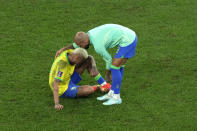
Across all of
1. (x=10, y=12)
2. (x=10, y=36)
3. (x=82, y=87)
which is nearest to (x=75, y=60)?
(x=82, y=87)

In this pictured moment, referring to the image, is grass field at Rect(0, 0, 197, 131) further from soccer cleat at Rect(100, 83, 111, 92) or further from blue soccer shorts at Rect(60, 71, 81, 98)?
soccer cleat at Rect(100, 83, 111, 92)

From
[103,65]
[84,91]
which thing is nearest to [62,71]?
[84,91]

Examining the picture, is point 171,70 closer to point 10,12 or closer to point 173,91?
point 173,91

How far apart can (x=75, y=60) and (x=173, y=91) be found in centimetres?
201

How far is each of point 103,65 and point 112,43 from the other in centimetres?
185

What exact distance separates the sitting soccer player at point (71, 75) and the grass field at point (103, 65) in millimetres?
A: 175

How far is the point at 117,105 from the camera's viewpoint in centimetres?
747

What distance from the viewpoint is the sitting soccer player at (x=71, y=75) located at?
7246 millimetres

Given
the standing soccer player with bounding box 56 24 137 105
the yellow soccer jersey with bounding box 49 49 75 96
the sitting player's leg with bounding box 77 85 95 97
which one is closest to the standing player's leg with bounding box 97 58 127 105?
the standing soccer player with bounding box 56 24 137 105

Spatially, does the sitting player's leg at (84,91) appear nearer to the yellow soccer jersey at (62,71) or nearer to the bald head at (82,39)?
the yellow soccer jersey at (62,71)

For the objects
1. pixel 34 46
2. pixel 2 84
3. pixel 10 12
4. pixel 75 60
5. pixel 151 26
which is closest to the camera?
pixel 75 60

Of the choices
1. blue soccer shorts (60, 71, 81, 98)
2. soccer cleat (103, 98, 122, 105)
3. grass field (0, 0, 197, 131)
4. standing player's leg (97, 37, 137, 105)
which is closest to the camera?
grass field (0, 0, 197, 131)

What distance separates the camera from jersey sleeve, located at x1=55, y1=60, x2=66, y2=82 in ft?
24.0

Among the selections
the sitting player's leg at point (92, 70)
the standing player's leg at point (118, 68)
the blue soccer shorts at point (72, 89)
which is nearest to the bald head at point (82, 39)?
the standing player's leg at point (118, 68)
